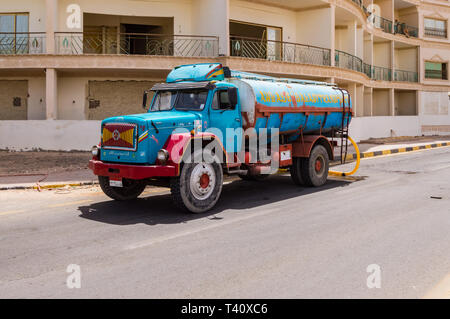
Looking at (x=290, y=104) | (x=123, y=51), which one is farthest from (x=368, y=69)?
(x=290, y=104)

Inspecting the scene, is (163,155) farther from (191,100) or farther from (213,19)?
(213,19)

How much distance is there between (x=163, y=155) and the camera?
25.7 feet

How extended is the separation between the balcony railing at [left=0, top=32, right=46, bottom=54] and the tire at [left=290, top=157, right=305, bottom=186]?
14.6 metres

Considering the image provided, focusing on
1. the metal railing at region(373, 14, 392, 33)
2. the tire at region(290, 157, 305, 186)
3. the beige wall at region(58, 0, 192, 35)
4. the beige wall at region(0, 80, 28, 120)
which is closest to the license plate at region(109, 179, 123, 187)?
the tire at region(290, 157, 305, 186)

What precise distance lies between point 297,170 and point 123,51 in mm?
15145

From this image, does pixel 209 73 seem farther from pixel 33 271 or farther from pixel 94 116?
pixel 94 116

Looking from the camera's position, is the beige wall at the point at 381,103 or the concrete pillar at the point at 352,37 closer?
the concrete pillar at the point at 352,37

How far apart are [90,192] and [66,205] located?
157 cm

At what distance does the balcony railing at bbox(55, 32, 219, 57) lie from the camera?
20469 millimetres

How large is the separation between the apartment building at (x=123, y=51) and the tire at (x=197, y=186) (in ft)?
38.2

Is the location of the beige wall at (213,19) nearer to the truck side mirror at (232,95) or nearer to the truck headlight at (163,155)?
the truck side mirror at (232,95)

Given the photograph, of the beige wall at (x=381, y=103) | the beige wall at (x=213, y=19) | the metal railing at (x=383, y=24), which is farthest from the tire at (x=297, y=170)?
the beige wall at (x=381, y=103)

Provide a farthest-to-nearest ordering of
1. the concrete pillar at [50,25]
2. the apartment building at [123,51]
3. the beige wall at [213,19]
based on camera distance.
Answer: the beige wall at [213,19]
the concrete pillar at [50,25]
the apartment building at [123,51]

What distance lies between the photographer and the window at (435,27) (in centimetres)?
3978
